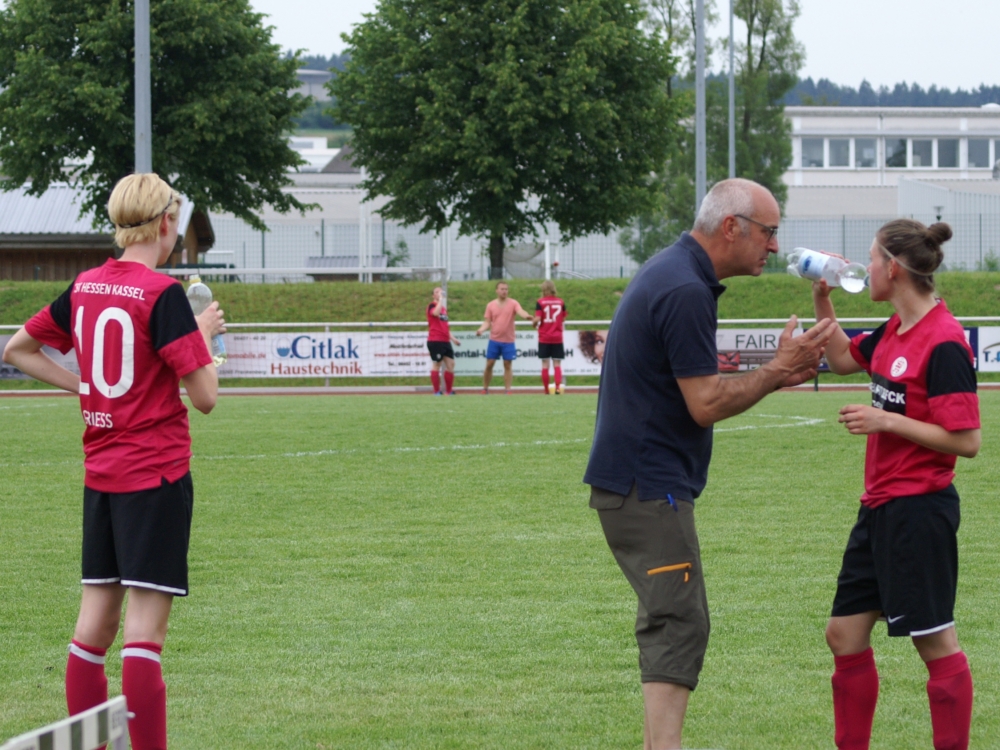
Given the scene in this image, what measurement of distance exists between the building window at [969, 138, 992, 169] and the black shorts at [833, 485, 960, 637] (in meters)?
74.9

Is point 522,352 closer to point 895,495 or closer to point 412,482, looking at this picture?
point 412,482

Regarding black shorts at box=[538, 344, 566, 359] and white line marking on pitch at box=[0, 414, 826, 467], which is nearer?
white line marking on pitch at box=[0, 414, 826, 467]

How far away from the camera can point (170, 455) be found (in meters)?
3.87

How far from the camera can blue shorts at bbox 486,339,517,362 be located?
23000mm

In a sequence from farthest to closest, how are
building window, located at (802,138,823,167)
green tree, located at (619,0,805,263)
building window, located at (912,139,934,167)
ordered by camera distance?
building window, located at (912,139,934,167), building window, located at (802,138,823,167), green tree, located at (619,0,805,263)

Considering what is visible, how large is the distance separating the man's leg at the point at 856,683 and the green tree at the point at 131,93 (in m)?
34.3

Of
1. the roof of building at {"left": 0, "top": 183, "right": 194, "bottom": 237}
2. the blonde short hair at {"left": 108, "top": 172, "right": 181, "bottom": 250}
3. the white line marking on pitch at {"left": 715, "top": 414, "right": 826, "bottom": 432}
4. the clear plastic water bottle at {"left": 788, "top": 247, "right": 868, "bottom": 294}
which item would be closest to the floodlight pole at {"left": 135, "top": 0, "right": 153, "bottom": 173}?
the white line marking on pitch at {"left": 715, "top": 414, "right": 826, "bottom": 432}

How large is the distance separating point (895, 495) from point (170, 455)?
2281 millimetres

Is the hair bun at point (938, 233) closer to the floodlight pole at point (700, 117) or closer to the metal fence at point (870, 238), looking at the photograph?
the floodlight pole at point (700, 117)

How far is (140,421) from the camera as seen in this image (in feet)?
12.6

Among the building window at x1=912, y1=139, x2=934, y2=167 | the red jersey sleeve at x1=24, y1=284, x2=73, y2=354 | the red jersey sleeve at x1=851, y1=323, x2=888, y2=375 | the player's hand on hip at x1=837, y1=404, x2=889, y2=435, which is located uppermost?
the building window at x1=912, y1=139, x2=934, y2=167

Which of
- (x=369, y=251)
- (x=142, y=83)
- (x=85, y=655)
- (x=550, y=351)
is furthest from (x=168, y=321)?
(x=369, y=251)

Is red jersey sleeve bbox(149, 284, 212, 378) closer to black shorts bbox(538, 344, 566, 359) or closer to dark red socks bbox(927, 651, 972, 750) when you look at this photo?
dark red socks bbox(927, 651, 972, 750)

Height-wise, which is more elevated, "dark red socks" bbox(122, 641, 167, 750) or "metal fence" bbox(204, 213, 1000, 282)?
"metal fence" bbox(204, 213, 1000, 282)
